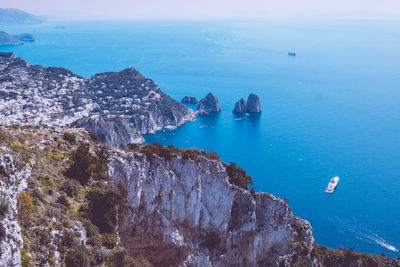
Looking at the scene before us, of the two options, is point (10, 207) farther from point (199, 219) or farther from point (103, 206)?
point (199, 219)

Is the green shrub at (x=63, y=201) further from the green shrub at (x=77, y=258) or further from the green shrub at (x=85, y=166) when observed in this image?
the green shrub at (x=77, y=258)

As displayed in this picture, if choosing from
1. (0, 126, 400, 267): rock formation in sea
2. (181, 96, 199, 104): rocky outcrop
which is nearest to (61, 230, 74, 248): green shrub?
(0, 126, 400, 267): rock formation in sea

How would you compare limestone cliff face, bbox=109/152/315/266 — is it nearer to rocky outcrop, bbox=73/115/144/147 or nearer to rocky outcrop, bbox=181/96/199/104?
rocky outcrop, bbox=73/115/144/147

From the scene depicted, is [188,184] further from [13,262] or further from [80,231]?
[13,262]

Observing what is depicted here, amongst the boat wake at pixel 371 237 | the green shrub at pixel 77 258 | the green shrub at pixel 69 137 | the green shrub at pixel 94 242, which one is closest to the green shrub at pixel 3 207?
the green shrub at pixel 77 258

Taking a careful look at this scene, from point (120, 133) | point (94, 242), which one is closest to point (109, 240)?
point (94, 242)

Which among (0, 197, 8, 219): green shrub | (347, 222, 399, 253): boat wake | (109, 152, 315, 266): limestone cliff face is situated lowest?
(347, 222, 399, 253): boat wake

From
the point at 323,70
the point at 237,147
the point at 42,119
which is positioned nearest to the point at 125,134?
the point at 42,119
